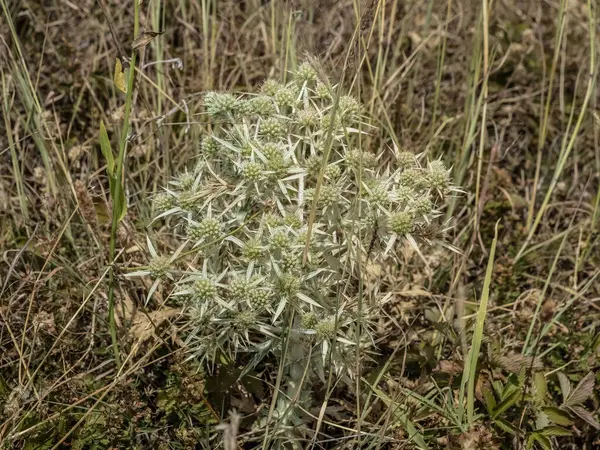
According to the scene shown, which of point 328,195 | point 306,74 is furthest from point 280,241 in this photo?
point 306,74

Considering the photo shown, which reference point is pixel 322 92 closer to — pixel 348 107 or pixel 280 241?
pixel 348 107

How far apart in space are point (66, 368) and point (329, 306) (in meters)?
0.79

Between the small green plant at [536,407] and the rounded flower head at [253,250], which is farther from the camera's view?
the small green plant at [536,407]

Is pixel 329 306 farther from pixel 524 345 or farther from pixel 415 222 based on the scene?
pixel 524 345

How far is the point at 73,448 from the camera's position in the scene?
1.76 metres

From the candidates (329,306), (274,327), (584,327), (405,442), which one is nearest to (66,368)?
(274,327)

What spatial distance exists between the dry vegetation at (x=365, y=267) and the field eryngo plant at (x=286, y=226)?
0.14 meters

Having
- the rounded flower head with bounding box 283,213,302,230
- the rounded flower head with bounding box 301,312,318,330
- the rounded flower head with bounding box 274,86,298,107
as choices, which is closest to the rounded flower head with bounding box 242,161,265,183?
the rounded flower head with bounding box 283,213,302,230

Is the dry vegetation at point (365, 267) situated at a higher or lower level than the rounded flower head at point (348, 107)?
lower

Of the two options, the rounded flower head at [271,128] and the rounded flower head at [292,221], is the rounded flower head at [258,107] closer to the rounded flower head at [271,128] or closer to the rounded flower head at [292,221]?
the rounded flower head at [271,128]

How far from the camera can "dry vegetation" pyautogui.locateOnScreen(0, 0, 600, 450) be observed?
1.83 meters

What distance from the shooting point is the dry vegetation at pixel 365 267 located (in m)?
1.83

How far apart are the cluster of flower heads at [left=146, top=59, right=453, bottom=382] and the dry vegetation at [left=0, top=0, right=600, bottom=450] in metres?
0.14

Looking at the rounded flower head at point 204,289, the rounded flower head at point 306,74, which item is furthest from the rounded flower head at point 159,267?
the rounded flower head at point 306,74
